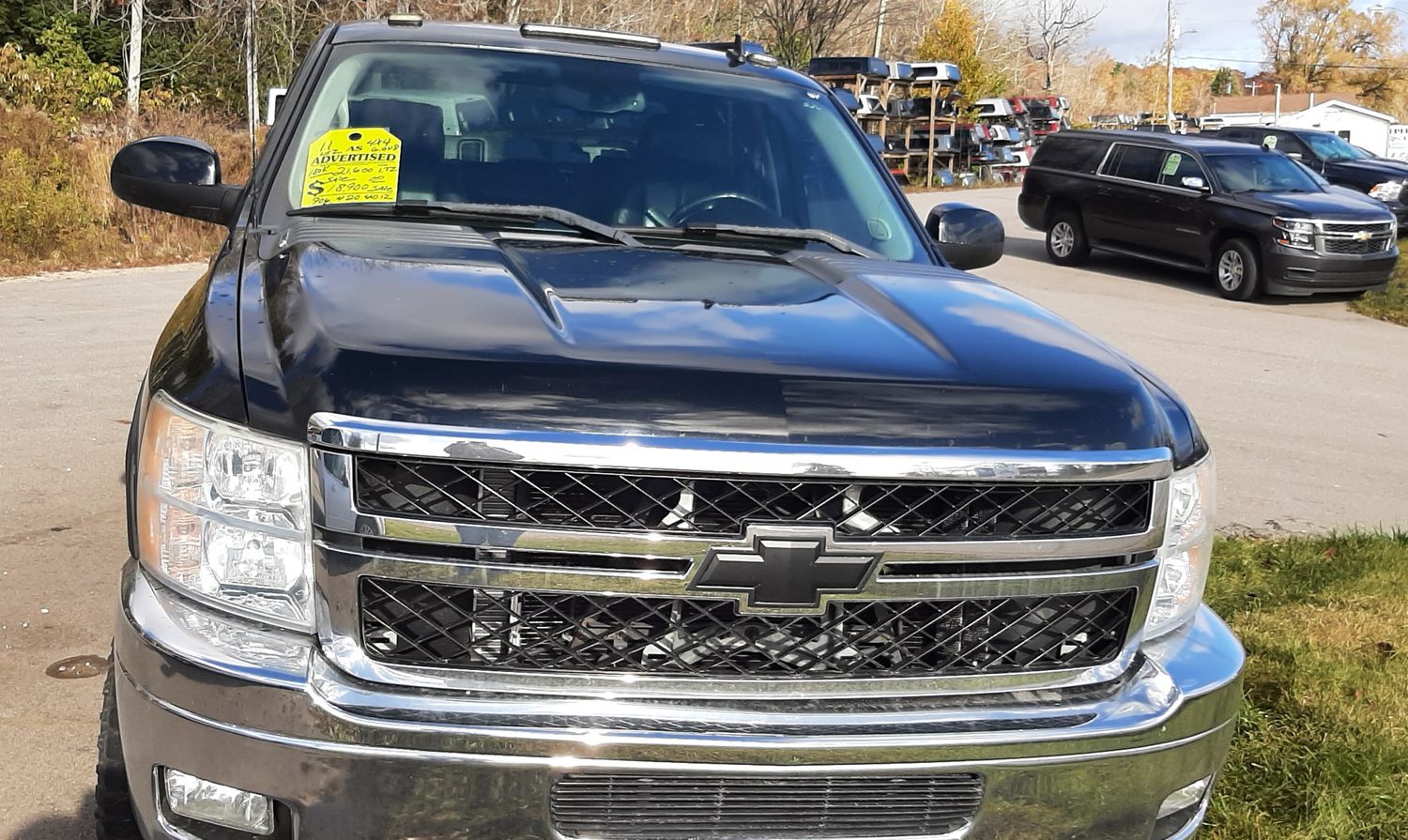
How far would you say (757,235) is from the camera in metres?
3.53

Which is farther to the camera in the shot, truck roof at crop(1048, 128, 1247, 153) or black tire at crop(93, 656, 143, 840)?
truck roof at crop(1048, 128, 1247, 153)

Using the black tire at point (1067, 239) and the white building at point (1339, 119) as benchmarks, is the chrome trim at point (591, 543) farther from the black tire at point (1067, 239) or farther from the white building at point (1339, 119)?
the white building at point (1339, 119)

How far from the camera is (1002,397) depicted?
92.1 inches

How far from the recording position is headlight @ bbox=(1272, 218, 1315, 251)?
15.8m

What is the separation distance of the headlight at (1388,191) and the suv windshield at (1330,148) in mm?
2161

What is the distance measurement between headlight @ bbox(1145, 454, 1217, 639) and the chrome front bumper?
0.28 m

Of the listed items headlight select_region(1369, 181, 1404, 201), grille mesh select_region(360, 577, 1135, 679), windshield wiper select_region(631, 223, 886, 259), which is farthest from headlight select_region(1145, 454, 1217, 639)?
headlight select_region(1369, 181, 1404, 201)

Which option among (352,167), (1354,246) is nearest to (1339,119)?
(1354,246)

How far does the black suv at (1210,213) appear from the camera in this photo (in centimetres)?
1587

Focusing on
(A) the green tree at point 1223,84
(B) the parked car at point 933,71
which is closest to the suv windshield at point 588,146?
(B) the parked car at point 933,71

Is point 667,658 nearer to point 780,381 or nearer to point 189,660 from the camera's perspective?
point 780,381

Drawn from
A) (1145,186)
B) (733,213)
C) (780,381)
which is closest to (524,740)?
(780,381)

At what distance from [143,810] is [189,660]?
1.00 feet

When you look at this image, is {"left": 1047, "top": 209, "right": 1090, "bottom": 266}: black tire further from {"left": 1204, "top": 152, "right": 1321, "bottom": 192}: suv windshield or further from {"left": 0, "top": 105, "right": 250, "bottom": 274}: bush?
{"left": 0, "top": 105, "right": 250, "bottom": 274}: bush
